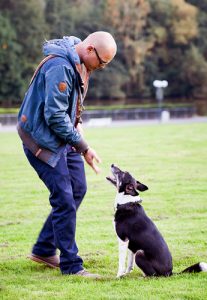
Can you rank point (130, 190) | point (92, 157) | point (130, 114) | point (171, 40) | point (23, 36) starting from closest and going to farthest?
1. point (92, 157)
2. point (130, 190)
3. point (130, 114)
4. point (23, 36)
5. point (171, 40)

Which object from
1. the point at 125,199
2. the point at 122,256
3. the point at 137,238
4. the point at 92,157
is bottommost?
the point at 122,256

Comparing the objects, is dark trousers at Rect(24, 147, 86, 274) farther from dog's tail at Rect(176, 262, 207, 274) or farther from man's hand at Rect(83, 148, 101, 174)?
dog's tail at Rect(176, 262, 207, 274)

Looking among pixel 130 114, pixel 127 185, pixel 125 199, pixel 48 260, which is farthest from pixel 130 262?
pixel 130 114

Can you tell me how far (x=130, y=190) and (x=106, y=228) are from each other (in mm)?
2549

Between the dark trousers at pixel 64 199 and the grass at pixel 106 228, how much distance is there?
0.21 meters

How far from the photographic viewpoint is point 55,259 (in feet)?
22.5

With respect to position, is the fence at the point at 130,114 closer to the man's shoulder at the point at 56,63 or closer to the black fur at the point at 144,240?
the black fur at the point at 144,240

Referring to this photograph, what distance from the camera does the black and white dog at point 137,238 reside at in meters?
6.06

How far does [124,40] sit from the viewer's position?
2635 inches

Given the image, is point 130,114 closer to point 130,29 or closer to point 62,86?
point 130,29

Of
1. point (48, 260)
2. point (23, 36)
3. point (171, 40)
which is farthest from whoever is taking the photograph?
point (171, 40)

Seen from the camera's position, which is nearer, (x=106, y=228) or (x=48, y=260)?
(x=48, y=260)

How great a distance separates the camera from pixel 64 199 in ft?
20.2

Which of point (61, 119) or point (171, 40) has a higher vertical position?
point (61, 119)
